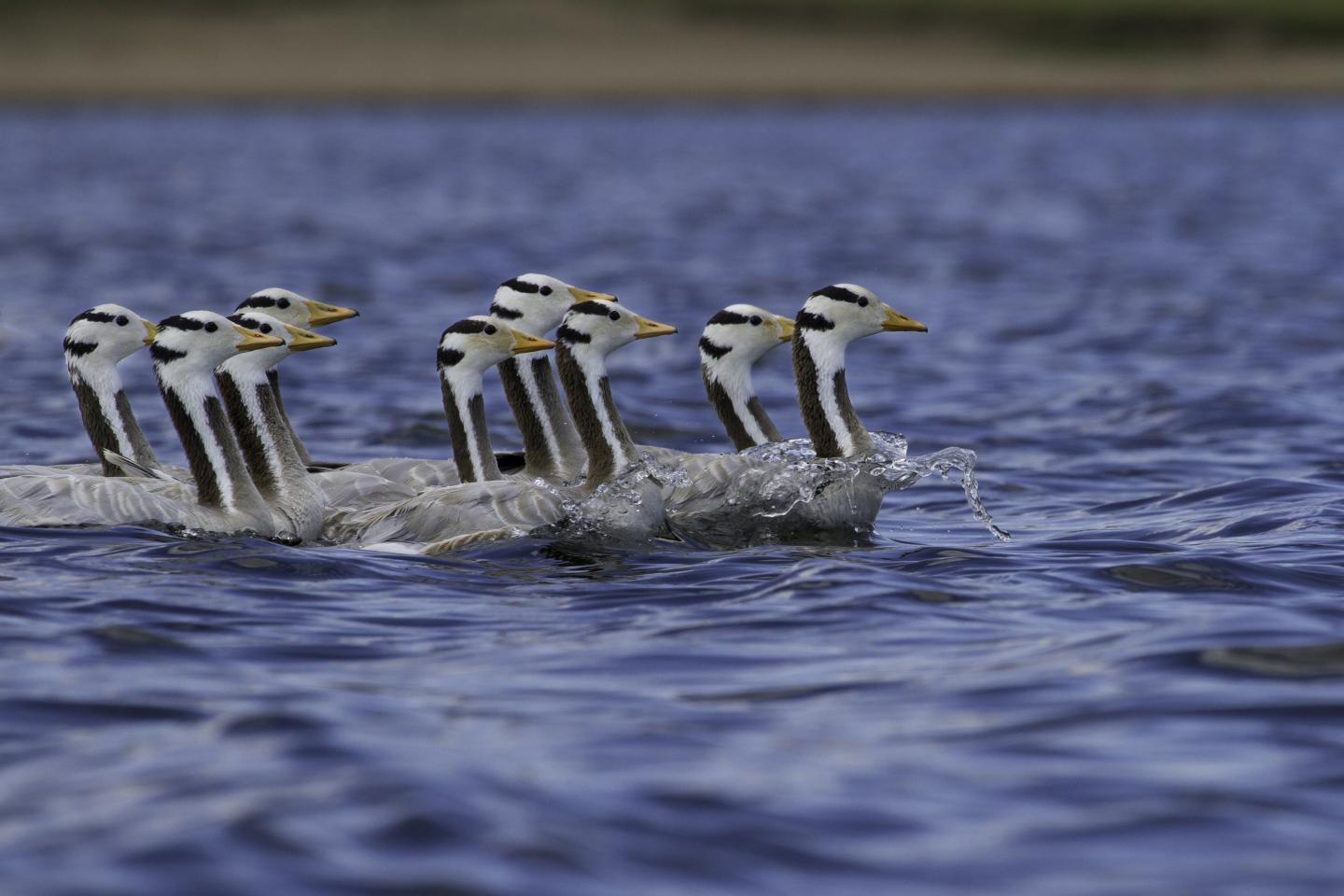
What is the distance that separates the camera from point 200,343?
530 inches

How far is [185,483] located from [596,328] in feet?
10.8

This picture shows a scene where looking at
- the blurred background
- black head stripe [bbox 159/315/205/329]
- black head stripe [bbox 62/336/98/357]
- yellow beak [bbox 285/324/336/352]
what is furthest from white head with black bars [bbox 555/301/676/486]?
the blurred background

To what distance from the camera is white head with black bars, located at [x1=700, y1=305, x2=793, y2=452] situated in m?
15.1

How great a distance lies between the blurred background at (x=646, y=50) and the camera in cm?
10581

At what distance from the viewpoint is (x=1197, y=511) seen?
1429 centimetres

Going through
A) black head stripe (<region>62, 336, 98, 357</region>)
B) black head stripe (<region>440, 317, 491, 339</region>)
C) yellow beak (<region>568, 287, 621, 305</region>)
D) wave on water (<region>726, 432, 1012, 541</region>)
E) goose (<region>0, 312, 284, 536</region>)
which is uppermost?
yellow beak (<region>568, 287, 621, 305</region>)

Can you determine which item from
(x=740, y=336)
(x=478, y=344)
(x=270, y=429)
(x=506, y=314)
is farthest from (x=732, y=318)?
(x=270, y=429)

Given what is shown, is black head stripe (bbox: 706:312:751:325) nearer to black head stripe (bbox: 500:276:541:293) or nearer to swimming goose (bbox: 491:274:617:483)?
swimming goose (bbox: 491:274:617:483)

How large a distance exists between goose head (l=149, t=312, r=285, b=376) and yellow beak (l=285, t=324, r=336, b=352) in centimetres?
38

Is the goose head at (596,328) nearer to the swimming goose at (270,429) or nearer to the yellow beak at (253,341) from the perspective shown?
the swimming goose at (270,429)

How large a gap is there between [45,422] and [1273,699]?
14.1 meters

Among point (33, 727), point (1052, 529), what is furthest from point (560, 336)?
point (33, 727)

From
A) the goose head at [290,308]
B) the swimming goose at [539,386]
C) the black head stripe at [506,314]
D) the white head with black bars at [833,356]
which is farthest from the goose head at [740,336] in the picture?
the goose head at [290,308]

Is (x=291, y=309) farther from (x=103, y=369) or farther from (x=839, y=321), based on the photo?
(x=839, y=321)
